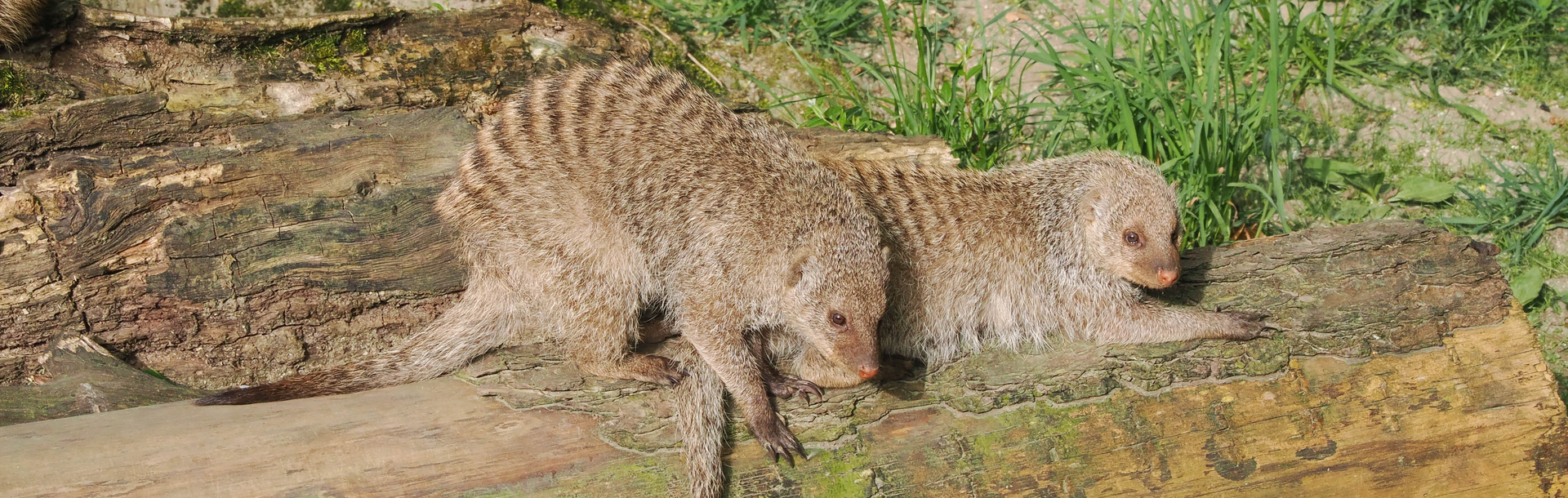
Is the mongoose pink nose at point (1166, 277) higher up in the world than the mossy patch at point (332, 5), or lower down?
lower down

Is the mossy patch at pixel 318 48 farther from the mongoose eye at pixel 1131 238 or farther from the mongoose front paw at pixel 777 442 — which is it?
the mongoose eye at pixel 1131 238

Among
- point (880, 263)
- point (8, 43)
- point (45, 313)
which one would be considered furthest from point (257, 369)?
point (880, 263)

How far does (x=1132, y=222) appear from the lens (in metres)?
4.18

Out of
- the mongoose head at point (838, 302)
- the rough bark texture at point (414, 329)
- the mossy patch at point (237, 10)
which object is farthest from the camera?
the mossy patch at point (237, 10)

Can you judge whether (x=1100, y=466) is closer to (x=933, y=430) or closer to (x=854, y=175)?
(x=933, y=430)

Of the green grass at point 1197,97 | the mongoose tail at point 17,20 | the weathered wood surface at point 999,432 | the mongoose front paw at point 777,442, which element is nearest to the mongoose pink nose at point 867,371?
the weathered wood surface at point 999,432

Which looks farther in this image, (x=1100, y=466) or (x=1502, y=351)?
(x=1502, y=351)

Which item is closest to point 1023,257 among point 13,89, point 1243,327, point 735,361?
point 1243,327

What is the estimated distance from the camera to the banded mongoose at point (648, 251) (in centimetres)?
367

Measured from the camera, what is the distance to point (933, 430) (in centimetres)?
338

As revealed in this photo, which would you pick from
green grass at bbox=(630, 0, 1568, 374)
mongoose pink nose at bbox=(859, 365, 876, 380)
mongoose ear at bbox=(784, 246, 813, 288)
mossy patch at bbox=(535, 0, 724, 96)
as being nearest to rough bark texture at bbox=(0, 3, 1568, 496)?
mongoose pink nose at bbox=(859, 365, 876, 380)

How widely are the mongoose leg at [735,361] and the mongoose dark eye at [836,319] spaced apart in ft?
1.10

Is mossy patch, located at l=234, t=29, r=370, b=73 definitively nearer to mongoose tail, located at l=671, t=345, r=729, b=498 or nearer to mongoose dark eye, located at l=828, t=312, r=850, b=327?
mongoose tail, located at l=671, t=345, r=729, b=498

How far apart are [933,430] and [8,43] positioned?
4394mm
